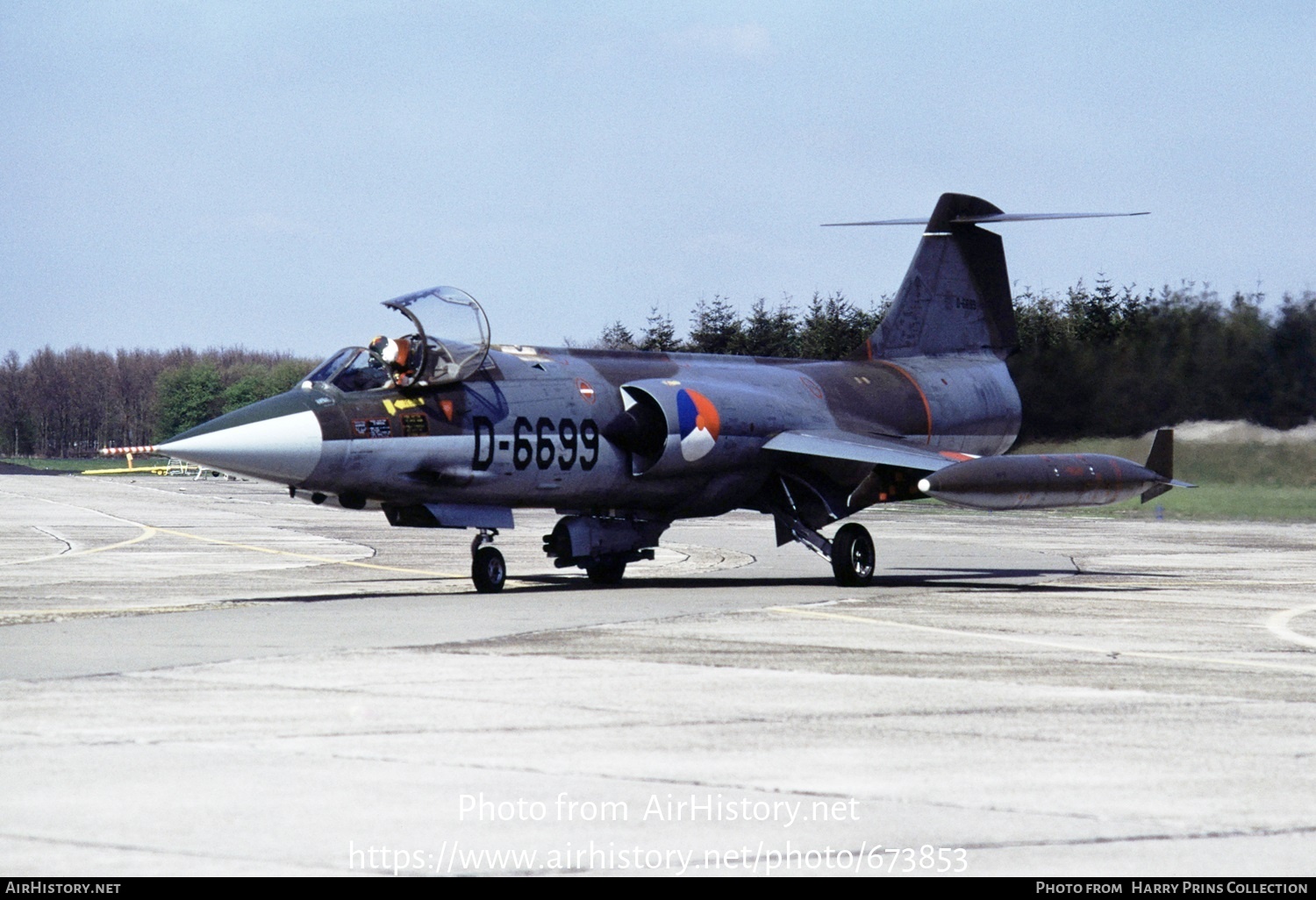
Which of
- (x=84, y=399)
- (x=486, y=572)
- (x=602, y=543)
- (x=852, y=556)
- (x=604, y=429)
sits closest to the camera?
(x=486, y=572)

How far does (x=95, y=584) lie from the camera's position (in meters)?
19.5

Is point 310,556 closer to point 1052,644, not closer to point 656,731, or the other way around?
point 1052,644

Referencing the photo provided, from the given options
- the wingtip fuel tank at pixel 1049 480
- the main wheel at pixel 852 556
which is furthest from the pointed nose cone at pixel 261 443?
the wingtip fuel tank at pixel 1049 480

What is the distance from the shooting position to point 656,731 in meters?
8.20

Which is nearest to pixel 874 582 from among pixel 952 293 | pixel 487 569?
pixel 487 569

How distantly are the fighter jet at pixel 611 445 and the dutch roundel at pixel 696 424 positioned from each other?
0.07ft

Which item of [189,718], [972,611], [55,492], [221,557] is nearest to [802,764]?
[189,718]

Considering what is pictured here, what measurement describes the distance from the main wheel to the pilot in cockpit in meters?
5.68

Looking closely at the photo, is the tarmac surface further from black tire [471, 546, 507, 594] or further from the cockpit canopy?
the cockpit canopy

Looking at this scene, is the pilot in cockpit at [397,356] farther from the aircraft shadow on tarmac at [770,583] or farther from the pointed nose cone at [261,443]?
the aircraft shadow on tarmac at [770,583]

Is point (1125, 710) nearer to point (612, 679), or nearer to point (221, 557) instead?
point (612, 679)

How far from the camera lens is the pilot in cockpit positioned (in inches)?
702

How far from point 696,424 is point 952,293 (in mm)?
7525

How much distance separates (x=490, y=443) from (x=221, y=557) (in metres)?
8.57
